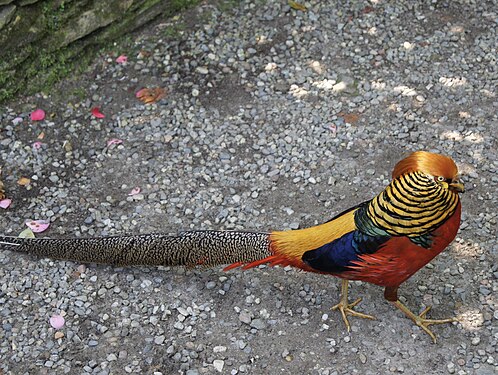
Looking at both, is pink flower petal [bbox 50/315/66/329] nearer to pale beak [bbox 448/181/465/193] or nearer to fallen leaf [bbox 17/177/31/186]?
fallen leaf [bbox 17/177/31/186]

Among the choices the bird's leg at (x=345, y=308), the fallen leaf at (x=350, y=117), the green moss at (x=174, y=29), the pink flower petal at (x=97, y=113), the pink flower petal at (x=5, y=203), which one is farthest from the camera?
the green moss at (x=174, y=29)

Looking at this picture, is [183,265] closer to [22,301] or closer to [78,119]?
[22,301]

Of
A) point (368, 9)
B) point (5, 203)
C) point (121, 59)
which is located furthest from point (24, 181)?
point (368, 9)

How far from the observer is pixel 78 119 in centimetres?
611

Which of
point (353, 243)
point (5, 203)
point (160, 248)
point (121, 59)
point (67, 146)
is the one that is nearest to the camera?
point (353, 243)

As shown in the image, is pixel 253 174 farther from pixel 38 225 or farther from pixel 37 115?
pixel 37 115

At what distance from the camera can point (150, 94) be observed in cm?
625

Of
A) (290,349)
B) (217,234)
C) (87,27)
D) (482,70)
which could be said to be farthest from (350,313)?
(87,27)

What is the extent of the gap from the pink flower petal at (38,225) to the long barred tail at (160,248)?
25 centimetres

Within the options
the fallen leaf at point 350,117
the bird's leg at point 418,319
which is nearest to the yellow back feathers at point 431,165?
the bird's leg at point 418,319

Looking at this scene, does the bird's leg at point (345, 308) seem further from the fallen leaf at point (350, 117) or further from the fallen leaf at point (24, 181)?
the fallen leaf at point (24, 181)

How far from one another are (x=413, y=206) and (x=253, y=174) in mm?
1973

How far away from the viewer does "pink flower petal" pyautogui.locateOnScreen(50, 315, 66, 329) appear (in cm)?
472

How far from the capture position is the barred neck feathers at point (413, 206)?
12.5 ft
